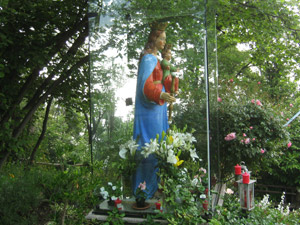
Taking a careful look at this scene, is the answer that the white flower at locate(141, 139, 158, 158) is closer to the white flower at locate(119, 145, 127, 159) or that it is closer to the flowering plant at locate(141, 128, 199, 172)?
the flowering plant at locate(141, 128, 199, 172)

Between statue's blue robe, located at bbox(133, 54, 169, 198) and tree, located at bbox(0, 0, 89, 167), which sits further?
tree, located at bbox(0, 0, 89, 167)

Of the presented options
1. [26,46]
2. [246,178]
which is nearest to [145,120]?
[246,178]

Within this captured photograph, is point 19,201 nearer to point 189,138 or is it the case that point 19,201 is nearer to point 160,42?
point 189,138

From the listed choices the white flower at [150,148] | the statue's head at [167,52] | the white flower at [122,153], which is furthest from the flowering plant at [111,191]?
the statue's head at [167,52]

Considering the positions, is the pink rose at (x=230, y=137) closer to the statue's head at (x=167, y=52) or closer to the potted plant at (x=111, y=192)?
the statue's head at (x=167, y=52)

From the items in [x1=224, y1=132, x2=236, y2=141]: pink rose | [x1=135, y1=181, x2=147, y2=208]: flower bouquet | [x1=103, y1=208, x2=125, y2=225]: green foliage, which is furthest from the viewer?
[x1=224, y1=132, x2=236, y2=141]: pink rose

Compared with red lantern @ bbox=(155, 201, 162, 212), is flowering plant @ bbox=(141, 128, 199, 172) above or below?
above

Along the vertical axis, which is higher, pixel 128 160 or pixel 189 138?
pixel 189 138

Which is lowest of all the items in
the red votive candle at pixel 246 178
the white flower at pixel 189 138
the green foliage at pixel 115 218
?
the green foliage at pixel 115 218

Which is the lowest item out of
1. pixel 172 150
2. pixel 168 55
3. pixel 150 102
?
pixel 172 150

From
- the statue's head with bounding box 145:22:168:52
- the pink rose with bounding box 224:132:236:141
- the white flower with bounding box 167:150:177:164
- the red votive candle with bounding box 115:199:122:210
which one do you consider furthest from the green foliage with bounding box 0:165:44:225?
the pink rose with bounding box 224:132:236:141

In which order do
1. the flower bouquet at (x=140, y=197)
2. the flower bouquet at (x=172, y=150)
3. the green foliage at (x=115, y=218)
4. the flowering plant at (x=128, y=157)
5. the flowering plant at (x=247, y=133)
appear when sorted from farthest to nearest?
the flowering plant at (x=247, y=133) → the flowering plant at (x=128, y=157) → the flower bouquet at (x=140, y=197) → the flower bouquet at (x=172, y=150) → the green foliage at (x=115, y=218)

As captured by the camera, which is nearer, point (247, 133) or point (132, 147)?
point (132, 147)

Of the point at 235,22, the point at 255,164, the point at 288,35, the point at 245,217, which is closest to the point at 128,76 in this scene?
the point at 245,217
